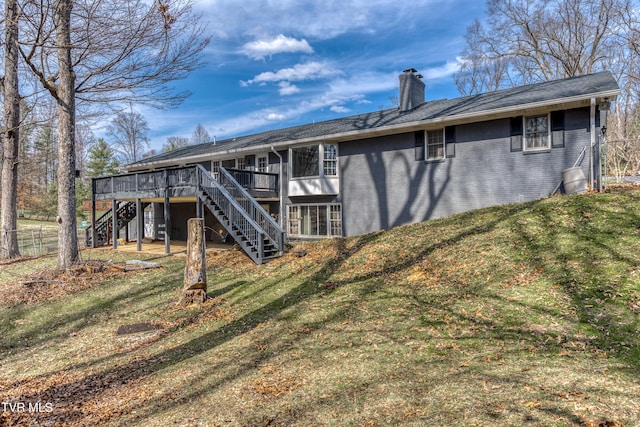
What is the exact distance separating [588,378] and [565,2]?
104 feet

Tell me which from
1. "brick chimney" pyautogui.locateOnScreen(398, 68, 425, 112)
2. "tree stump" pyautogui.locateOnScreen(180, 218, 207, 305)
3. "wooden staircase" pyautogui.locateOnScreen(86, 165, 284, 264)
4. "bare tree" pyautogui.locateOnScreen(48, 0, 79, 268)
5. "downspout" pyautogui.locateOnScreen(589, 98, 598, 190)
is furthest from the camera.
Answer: "brick chimney" pyautogui.locateOnScreen(398, 68, 425, 112)

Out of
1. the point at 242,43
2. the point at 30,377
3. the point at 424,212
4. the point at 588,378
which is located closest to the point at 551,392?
the point at 588,378

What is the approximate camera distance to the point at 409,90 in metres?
15.9

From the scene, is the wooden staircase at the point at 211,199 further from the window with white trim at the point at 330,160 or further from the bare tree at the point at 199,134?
the bare tree at the point at 199,134

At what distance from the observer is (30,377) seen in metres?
5.30

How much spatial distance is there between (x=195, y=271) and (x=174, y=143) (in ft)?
170

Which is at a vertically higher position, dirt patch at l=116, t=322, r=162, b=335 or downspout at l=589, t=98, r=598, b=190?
downspout at l=589, t=98, r=598, b=190

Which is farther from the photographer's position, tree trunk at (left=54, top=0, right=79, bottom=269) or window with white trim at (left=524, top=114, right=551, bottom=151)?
window with white trim at (left=524, top=114, right=551, bottom=151)

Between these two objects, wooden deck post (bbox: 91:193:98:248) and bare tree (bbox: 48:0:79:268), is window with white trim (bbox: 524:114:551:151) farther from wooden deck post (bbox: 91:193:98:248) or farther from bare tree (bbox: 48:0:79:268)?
wooden deck post (bbox: 91:193:98:248)

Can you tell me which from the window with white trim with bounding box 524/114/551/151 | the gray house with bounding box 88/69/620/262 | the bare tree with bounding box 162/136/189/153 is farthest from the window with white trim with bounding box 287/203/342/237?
the bare tree with bounding box 162/136/189/153

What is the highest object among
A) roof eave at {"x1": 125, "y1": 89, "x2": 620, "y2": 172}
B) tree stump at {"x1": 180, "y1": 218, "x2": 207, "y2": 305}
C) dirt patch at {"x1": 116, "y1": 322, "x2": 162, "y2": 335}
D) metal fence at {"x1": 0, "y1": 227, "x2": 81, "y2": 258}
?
roof eave at {"x1": 125, "y1": 89, "x2": 620, "y2": 172}

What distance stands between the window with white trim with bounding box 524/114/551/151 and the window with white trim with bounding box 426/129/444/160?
2652mm

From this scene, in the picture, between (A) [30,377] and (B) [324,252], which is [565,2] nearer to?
(B) [324,252]

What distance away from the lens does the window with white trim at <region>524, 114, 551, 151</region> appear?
1120cm
